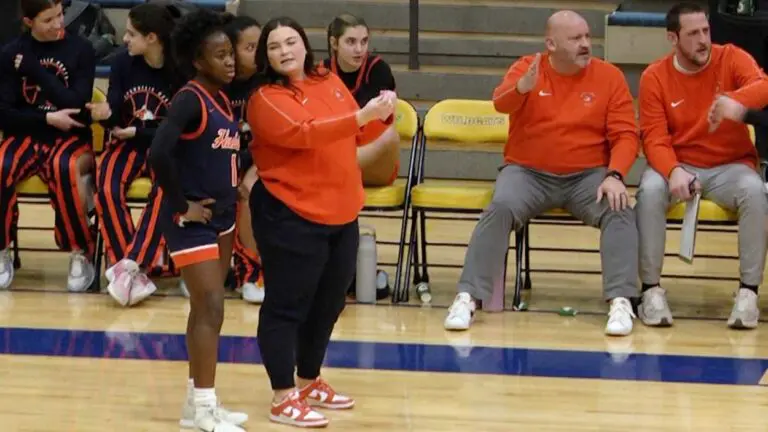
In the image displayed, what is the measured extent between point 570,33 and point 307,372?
2038 mm

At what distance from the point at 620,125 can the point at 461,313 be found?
1070 mm

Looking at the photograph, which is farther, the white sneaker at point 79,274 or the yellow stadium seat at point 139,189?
the white sneaker at point 79,274

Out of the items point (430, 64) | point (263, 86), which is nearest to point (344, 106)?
point (263, 86)

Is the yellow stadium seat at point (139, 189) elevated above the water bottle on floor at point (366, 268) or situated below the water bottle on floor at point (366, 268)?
above

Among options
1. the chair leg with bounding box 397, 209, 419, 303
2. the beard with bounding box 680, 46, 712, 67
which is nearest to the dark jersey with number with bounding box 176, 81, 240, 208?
the chair leg with bounding box 397, 209, 419, 303

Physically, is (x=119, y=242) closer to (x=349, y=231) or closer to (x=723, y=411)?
(x=349, y=231)

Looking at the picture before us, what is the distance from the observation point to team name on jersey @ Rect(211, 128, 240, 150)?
164 inches

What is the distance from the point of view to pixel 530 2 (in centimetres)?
973

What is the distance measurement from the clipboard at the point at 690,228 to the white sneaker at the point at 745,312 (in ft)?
0.96

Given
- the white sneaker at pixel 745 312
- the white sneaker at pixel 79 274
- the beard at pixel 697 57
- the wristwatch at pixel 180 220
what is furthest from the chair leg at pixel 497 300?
the wristwatch at pixel 180 220

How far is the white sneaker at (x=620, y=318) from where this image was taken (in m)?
5.46

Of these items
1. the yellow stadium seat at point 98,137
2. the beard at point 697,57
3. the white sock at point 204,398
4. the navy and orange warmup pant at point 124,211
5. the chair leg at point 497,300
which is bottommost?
the chair leg at point 497,300

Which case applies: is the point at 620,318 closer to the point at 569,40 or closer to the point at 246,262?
the point at 569,40

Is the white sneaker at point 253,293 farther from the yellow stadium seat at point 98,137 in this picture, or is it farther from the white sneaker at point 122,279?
the yellow stadium seat at point 98,137
